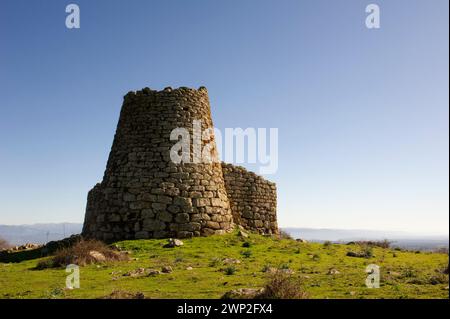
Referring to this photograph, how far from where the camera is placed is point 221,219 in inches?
718

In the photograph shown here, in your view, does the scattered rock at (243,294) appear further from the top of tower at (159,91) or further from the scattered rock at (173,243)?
the top of tower at (159,91)

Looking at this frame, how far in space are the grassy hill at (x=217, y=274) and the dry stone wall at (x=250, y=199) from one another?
508 cm

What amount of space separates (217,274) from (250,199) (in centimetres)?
1166

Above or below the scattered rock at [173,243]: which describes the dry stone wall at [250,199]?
above

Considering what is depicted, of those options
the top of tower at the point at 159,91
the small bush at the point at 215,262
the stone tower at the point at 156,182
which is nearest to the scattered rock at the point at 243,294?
the small bush at the point at 215,262

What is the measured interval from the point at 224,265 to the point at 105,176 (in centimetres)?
927

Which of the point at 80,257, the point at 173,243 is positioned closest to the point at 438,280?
the point at 173,243

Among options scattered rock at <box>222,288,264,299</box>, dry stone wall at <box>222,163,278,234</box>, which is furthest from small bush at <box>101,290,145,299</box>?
dry stone wall at <box>222,163,278,234</box>

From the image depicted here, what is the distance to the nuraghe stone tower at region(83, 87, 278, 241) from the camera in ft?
56.0

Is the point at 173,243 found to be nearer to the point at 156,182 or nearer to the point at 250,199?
the point at 156,182

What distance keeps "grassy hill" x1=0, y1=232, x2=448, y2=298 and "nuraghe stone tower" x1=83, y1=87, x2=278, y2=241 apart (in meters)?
1.10

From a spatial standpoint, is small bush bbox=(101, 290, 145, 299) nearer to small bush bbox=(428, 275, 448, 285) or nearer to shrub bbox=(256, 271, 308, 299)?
shrub bbox=(256, 271, 308, 299)

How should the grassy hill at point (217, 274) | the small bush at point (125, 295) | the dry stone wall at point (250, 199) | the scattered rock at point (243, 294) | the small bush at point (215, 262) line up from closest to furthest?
the scattered rock at point (243, 294) < the small bush at point (125, 295) < the grassy hill at point (217, 274) < the small bush at point (215, 262) < the dry stone wall at point (250, 199)

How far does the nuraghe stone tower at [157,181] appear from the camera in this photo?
56.0ft
